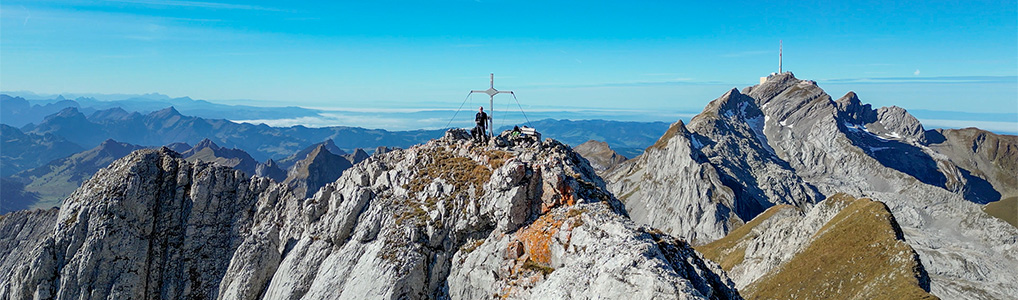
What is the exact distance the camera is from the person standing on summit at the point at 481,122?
37.1 m

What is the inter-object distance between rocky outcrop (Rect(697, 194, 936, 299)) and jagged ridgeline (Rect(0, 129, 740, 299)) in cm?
4760

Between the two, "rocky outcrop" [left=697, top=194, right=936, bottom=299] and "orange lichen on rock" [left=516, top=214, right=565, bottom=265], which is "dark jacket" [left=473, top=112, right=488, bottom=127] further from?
"rocky outcrop" [left=697, top=194, right=936, bottom=299]

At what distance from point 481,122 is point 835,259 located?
202 ft

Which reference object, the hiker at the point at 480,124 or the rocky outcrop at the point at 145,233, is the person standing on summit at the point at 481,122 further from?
the rocky outcrop at the point at 145,233

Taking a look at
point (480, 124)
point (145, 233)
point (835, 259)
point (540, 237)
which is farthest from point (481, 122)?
point (835, 259)

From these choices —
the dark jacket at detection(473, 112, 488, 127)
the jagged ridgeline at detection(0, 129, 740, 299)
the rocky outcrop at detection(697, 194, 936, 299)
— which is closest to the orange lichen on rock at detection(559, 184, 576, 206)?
the jagged ridgeline at detection(0, 129, 740, 299)

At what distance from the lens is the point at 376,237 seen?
98.7ft

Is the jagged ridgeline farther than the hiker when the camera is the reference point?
No

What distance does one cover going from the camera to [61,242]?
119ft

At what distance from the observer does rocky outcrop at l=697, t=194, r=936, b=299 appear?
6165 centimetres

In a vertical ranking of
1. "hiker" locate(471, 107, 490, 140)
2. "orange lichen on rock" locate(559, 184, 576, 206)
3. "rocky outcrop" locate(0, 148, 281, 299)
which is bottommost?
"rocky outcrop" locate(0, 148, 281, 299)

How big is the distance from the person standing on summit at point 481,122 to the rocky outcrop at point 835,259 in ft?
160

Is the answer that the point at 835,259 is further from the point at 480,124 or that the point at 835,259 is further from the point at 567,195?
the point at 567,195

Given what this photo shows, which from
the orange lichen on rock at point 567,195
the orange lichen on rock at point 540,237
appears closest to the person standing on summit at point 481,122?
the orange lichen on rock at point 567,195
